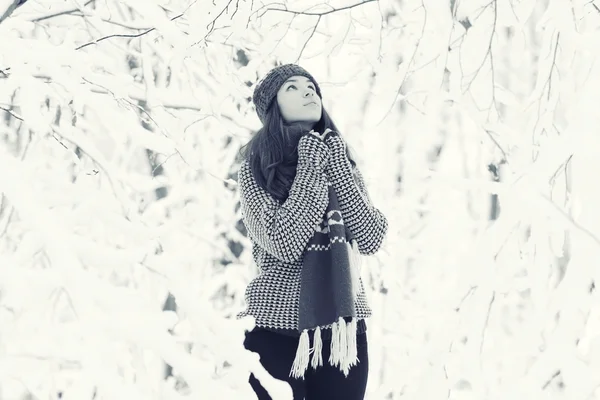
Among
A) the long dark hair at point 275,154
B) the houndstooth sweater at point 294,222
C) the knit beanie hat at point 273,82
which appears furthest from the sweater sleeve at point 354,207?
the knit beanie hat at point 273,82

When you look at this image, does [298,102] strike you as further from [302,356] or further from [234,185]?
[302,356]

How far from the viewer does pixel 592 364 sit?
1.67m

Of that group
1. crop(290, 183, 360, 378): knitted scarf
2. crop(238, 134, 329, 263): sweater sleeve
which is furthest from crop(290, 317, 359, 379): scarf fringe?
crop(238, 134, 329, 263): sweater sleeve

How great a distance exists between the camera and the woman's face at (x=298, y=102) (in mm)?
2361

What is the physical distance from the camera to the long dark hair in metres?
2.26

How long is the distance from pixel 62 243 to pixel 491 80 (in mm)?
1338

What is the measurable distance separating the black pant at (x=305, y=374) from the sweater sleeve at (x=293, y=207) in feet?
0.77

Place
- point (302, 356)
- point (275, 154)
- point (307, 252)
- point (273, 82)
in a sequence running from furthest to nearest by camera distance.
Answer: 1. point (273, 82)
2. point (275, 154)
3. point (307, 252)
4. point (302, 356)

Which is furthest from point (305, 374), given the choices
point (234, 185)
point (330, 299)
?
point (234, 185)

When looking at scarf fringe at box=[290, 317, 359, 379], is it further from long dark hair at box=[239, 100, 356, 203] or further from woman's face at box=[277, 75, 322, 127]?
woman's face at box=[277, 75, 322, 127]

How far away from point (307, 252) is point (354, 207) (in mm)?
199

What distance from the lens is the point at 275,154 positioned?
2.30m

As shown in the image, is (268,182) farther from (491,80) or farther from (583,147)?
(583,147)

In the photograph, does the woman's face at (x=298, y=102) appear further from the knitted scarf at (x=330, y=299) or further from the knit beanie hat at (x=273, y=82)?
the knitted scarf at (x=330, y=299)
